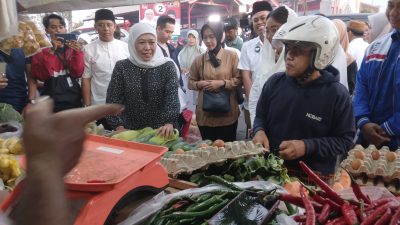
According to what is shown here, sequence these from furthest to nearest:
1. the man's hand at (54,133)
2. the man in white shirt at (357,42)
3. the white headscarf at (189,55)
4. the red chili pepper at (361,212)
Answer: the white headscarf at (189,55)
the man in white shirt at (357,42)
the red chili pepper at (361,212)
the man's hand at (54,133)

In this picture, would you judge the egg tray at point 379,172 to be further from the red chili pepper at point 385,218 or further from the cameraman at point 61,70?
the cameraman at point 61,70

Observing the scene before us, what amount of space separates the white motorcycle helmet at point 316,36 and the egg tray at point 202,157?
0.74 m

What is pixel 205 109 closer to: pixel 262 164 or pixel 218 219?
pixel 262 164

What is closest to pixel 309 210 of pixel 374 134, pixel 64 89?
pixel 374 134

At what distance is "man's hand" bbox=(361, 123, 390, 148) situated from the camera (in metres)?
3.03

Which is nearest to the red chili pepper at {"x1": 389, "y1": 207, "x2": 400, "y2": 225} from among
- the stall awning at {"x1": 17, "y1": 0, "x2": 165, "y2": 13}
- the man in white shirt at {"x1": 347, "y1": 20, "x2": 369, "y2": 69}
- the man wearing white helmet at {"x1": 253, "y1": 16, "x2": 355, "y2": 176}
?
the man wearing white helmet at {"x1": 253, "y1": 16, "x2": 355, "y2": 176}

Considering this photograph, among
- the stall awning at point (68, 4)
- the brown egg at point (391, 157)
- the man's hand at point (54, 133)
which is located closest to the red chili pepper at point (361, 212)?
the brown egg at point (391, 157)

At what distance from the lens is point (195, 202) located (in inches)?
66.2

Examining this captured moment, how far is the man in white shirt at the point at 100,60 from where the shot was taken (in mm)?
4727

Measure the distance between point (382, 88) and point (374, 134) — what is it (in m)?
0.42

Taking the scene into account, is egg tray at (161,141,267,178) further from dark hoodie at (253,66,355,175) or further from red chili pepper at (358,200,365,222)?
red chili pepper at (358,200,365,222)

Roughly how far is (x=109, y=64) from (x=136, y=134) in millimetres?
1897

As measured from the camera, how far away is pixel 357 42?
20.3 ft

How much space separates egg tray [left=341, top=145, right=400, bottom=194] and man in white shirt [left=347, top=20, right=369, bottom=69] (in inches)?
151
